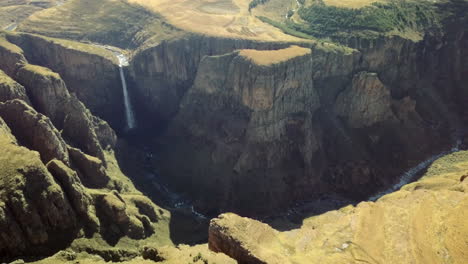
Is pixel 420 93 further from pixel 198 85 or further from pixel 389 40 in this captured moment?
pixel 198 85

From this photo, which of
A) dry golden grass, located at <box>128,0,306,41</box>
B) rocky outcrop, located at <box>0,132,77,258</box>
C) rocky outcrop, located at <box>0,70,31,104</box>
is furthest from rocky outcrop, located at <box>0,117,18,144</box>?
dry golden grass, located at <box>128,0,306,41</box>

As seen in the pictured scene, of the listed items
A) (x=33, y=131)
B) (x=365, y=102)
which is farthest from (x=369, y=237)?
(x=365, y=102)

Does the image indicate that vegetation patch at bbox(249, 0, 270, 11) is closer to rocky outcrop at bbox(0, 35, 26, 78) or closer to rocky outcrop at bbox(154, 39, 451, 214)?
rocky outcrop at bbox(154, 39, 451, 214)

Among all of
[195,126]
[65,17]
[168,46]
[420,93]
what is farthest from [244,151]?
[65,17]

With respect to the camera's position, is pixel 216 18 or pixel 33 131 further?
pixel 216 18

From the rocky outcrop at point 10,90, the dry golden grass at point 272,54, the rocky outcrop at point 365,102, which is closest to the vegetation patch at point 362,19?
the dry golden grass at point 272,54

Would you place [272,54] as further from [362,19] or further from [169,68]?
[362,19]
